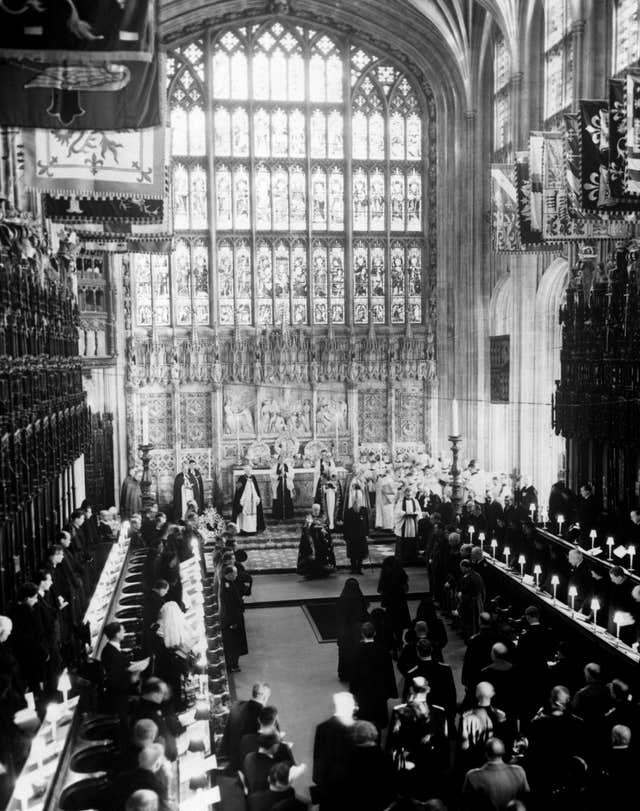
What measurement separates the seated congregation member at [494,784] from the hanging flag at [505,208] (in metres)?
A: 11.8

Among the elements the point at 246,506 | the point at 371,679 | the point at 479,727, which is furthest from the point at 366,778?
the point at 246,506

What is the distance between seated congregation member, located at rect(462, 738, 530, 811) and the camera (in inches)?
212

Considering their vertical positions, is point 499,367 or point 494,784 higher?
point 499,367

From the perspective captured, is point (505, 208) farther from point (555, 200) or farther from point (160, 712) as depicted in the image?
point (160, 712)

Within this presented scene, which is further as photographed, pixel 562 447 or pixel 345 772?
pixel 562 447

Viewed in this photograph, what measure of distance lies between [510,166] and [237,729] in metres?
13.3

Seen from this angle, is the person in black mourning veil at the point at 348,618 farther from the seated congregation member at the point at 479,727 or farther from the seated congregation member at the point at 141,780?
the seated congregation member at the point at 141,780

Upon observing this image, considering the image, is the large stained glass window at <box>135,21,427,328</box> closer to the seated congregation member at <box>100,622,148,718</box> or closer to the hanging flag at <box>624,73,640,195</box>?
the hanging flag at <box>624,73,640,195</box>

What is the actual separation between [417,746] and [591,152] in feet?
31.1

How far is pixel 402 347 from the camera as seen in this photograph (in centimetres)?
2547

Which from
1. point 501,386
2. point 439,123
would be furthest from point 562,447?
point 439,123

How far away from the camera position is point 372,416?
25516 mm

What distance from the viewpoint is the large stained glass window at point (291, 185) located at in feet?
81.3

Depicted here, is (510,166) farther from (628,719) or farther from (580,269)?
(628,719)
